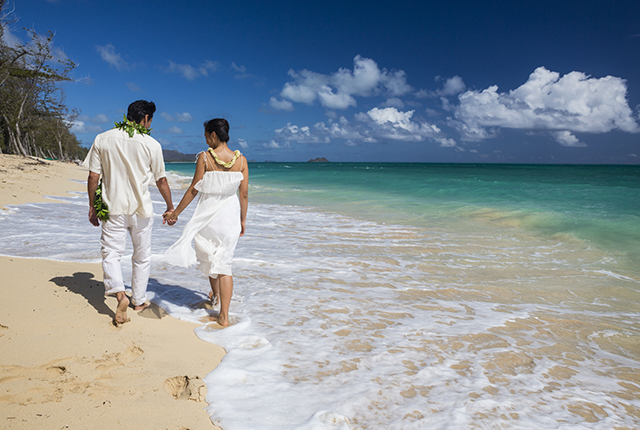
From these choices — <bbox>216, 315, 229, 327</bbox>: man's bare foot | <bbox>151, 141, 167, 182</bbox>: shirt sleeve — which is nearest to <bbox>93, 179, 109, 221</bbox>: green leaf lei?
<bbox>151, 141, 167, 182</bbox>: shirt sleeve

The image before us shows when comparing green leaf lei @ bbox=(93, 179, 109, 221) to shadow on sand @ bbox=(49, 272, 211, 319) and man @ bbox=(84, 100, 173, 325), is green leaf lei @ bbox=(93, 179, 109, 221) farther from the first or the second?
shadow on sand @ bbox=(49, 272, 211, 319)

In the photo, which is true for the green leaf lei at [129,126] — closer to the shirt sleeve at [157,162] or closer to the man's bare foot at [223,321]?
the shirt sleeve at [157,162]

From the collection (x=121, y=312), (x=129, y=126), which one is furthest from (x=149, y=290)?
(x=129, y=126)

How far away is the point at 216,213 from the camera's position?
12.1 ft

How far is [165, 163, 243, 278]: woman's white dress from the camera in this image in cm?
368

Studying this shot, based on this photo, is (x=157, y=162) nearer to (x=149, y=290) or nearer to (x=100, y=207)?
(x=100, y=207)

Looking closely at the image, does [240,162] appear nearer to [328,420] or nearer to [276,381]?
[276,381]

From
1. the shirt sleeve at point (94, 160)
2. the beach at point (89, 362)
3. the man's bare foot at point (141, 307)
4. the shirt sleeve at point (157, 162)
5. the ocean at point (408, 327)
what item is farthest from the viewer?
the man's bare foot at point (141, 307)

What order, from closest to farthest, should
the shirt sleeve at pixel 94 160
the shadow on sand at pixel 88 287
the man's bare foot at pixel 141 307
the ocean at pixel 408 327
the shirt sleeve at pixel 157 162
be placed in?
the ocean at pixel 408 327 → the shirt sleeve at pixel 94 160 → the shirt sleeve at pixel 157 162 → the shadow on sand at pixel 88 287 → the man's bare foot at pixel 141 307

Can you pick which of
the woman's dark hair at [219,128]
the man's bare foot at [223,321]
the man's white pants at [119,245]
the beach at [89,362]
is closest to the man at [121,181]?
the man's white pants at [119,245]

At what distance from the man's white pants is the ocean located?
77cm

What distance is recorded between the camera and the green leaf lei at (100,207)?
3.35 m

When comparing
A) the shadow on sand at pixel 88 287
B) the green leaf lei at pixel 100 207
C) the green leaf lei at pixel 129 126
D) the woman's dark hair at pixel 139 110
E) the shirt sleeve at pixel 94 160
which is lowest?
the shadow on sand at pixel 88 287

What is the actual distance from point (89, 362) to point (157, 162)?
1.81 m
